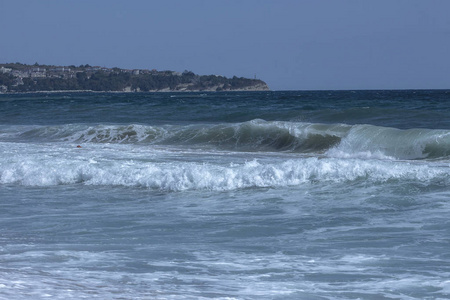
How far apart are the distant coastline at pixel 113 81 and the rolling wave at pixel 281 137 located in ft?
411

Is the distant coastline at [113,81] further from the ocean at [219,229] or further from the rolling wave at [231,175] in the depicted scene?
the rolling wave at [231,175]

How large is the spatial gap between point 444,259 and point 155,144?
49.6 ft

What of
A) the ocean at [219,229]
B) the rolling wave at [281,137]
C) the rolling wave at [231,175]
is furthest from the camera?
the rolling wave at [281,137]

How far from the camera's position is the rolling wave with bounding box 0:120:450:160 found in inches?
635

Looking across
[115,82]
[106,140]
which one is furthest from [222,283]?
[115,82]

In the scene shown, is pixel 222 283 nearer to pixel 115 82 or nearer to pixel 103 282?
pixel 103 282

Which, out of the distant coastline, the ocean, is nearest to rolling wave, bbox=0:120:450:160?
the ocean

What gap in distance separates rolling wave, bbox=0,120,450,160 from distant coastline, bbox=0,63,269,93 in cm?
12524

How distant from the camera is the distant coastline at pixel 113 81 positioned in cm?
14625

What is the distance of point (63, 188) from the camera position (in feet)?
33.6

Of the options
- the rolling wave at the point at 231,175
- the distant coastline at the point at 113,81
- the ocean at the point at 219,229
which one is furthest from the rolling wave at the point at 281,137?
the distant coastline at the point at 113,81

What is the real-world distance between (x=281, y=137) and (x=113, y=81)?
436ft

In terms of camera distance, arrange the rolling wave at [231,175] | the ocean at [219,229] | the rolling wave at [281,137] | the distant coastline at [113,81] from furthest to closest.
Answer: the distant coastline at [113,81] < the rolling wave at [281,137] < the rolling wave at [231,175] < the ocean at [219,229]

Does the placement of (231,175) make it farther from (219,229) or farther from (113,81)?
(113,81)
